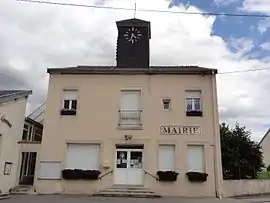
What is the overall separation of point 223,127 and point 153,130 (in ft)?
25.3

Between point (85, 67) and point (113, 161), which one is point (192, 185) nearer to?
point (113, 161)

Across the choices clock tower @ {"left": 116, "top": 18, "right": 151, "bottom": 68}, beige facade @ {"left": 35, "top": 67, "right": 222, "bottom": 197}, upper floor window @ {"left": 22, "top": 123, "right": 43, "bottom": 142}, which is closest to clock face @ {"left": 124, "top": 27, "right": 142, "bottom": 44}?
clock tower @ {"left": 116, "top": 18, "right": 151, "bottom": 68}

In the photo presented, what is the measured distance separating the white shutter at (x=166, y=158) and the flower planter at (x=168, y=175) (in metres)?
0.34

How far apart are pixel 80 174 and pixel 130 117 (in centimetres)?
355

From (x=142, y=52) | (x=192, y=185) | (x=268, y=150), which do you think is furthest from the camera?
(x=268, y=150)

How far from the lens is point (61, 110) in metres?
16.6

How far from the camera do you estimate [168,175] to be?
606 inches

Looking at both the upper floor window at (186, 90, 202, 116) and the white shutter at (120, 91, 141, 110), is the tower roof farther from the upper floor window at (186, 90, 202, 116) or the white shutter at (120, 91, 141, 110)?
→ the upper floor window at (186, 90, 202, 116)

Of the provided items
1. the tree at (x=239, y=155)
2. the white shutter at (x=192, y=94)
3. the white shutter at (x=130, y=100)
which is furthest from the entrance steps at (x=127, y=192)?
the tree at (x=239, y=155)

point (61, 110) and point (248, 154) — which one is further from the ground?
point (61, 110)

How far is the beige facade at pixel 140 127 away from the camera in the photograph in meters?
15.6


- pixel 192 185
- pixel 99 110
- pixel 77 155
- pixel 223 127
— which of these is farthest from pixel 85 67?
pixel 223 127

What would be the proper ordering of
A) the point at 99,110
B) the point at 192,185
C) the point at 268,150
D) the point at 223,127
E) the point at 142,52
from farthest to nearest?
the point at 268,150
the point at 223,127
the point at 142,52
the point at 99,110
the point at 192,185

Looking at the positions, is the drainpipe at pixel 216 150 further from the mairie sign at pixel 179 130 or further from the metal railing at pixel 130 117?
the metal railing at pixel 130 117
